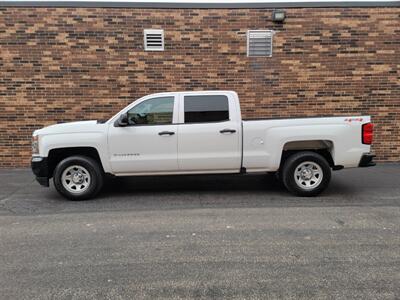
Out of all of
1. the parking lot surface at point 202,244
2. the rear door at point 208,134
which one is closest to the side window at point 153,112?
the rear door at point 208,134

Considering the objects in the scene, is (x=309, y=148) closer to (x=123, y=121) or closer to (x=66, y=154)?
(x=123, y=121)

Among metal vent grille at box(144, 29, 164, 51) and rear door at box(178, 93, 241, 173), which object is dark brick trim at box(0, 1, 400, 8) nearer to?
metal vent grille at box(144, 29, 164, 51)

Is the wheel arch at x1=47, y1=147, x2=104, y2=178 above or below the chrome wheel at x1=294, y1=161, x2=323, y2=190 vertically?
above

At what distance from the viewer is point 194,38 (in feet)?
28.8

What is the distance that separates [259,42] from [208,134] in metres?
4.20

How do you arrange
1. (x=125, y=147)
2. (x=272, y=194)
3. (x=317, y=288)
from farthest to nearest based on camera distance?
1. (x=272, y=194)
2. (x=125, y=147)
3. (x=317, y=288)

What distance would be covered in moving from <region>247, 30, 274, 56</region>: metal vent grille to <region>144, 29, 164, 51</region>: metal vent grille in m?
2.27

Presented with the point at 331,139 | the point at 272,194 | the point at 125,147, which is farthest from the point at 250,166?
the point at 125,147

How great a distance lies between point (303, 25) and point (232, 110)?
4369mm

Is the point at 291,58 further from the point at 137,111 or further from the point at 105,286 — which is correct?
the point at 105,286

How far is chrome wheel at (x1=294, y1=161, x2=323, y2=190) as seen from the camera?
5930 mm

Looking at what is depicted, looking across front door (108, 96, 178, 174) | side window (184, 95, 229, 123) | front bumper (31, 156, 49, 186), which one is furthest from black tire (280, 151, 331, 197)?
front bumper (31, 156, 49, 186)

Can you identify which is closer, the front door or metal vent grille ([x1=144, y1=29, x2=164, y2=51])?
the front door

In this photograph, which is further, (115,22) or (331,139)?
(115,22)
